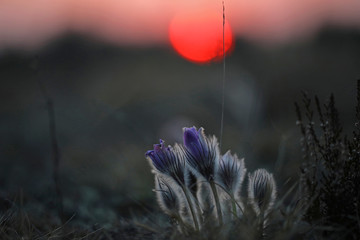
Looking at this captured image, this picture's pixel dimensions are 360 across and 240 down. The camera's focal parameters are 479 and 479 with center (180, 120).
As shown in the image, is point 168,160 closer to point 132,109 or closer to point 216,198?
point 216,198

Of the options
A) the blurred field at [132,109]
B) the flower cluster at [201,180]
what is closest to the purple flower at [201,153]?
the flower cluster at [201,180]

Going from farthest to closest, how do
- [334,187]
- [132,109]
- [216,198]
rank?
[132,109] < [334,187] < [216,198]

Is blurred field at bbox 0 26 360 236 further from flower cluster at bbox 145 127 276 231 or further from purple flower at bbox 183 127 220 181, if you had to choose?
purple flower at bbox 183 127 220 181

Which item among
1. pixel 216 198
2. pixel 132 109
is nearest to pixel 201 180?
pixel 216 198

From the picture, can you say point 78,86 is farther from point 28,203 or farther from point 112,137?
point 28,203

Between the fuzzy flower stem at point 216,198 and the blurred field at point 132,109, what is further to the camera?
the blurred field at point 132,109

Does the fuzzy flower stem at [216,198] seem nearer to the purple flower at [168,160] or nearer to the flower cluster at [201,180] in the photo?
the flower cluster at [201,180]

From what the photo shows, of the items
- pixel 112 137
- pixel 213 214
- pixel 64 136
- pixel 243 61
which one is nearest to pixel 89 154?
pixel 112 137
